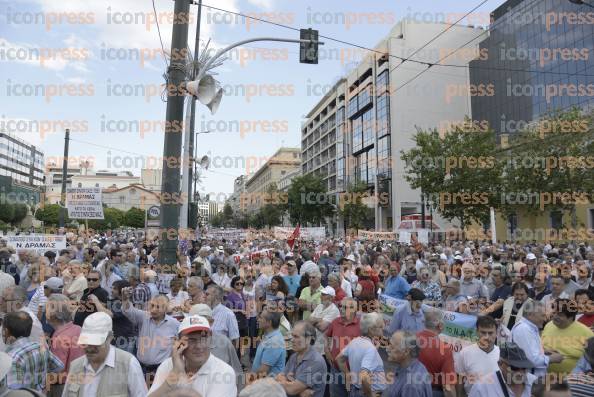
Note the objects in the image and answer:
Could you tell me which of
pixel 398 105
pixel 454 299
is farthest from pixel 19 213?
pixel 454 299

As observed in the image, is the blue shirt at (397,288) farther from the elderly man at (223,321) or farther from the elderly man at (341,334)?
the elderly man at (223,321)

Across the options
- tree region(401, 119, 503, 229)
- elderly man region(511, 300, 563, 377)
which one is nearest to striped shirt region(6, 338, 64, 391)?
elderly man region(511, 300, 563, 377)

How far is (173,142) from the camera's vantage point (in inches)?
266

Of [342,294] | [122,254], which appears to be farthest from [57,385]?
[122,254]

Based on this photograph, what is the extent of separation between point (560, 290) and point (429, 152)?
24.3 meters

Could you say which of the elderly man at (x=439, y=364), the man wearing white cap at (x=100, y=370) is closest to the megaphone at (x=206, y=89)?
the man wearing white cap at (x=100, y=370)

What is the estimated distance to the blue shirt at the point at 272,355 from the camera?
185 inches

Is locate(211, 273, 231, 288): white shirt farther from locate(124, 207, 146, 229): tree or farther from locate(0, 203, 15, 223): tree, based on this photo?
locate(124, 207, 146, 229): tree

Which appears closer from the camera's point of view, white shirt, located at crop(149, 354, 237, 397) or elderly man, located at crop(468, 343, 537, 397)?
white shirt, located at crop(149, 354, 237, 397)

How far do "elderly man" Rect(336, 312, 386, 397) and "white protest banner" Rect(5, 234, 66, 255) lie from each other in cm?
994

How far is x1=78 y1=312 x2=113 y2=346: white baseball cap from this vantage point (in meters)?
3.36

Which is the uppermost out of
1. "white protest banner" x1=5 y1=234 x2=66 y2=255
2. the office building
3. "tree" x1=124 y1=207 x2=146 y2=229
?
the office building

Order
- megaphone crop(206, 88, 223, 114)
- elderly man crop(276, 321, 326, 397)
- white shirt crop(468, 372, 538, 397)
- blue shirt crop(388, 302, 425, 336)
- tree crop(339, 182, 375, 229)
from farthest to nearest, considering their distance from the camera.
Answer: tree crop(339, 182, 375, 229) → megaphone crop(206, 88, 223, 114) → blue shirt crop(388, 302, 425, 336) → elderly man crop(276, 321, 326, 397) → white shirt crop(468, 372, 538, 397)

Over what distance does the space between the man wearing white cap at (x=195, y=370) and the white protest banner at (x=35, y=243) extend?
10422mm
